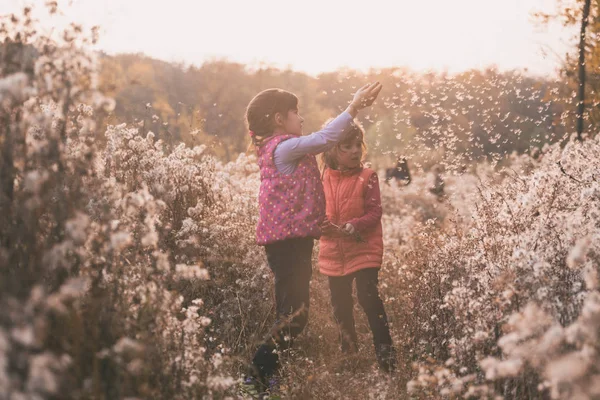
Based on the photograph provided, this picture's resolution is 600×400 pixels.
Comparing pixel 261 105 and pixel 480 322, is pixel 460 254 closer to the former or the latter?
pixel 480 322

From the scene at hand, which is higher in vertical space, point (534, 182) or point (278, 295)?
point (534, 182)

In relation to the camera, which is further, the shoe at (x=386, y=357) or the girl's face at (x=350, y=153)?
the girl's face at (x=350, y=153)

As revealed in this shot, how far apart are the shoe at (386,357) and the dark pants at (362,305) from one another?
0.01 metres

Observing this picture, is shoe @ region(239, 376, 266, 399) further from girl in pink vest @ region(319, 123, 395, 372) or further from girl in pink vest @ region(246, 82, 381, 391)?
girl in pink vest @ region(319, 123, 395, 372)

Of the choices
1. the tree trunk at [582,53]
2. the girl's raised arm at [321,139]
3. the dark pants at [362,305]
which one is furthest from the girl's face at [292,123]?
the tree trunk at [582,53]

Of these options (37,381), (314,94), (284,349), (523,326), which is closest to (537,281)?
(523,326)

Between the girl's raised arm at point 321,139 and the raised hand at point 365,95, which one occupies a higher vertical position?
the raised hand at point 365,95

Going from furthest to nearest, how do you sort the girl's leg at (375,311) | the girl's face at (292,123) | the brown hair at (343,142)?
1. the brown hair at (343,142)
2. the girl's leg at (375,311)
3. the girl's face at (292,123)

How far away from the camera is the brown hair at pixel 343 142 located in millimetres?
4795

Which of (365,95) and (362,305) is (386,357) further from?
(365,95)

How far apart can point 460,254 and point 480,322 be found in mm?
1570

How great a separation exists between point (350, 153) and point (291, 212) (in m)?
1.11

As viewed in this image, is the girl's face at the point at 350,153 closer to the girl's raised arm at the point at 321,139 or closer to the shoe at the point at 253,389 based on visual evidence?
the girl's raised arm at the point at 321,139

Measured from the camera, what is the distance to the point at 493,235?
4.12 metres
